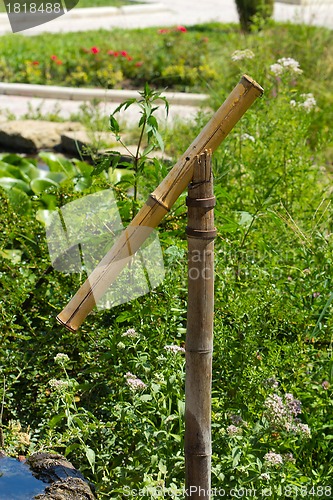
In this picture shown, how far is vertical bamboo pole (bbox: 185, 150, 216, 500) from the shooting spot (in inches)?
84.3

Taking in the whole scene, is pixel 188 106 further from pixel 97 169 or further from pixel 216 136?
pixel 216 136

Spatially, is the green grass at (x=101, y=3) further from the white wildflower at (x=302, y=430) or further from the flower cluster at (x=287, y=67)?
the white wildflower at (x=302, y=430)

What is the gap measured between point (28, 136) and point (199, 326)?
5.05m

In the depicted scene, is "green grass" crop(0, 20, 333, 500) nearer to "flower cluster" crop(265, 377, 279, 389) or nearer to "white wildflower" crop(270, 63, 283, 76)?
"flower cluster" crop(265, 377, 279, 389)

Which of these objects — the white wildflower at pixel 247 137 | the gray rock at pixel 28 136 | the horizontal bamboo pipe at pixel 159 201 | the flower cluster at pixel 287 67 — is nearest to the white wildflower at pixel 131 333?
the horizontal bamboo pipe at pixel 159 201

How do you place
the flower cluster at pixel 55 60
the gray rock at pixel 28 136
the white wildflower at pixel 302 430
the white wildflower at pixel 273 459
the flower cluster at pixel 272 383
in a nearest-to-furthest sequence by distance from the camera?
the white wildflower at pixel 273 459
the white wildflower at pixel 302 430
the flower cluster at pixel 272 383
the gray rock at pixel 28 136
the flower cluster at pixel 55 60

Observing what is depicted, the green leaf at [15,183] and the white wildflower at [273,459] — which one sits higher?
the green leaf at [15,183]

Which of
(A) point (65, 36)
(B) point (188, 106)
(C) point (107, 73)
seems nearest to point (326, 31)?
(B) point (188, 106)

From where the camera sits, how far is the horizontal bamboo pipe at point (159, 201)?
2.10 metres

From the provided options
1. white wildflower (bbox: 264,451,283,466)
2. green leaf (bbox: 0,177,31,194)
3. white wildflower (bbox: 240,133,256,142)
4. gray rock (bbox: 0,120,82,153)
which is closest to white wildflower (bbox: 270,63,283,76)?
white wildflower (bbox: 240,133,256,142)

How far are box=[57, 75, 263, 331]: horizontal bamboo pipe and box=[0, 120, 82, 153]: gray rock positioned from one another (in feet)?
16.5

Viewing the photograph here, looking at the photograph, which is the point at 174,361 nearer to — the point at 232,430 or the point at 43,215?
the point at 232,430

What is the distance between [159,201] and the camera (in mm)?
2109

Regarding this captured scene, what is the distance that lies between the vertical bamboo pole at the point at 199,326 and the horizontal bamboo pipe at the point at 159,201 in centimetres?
3
